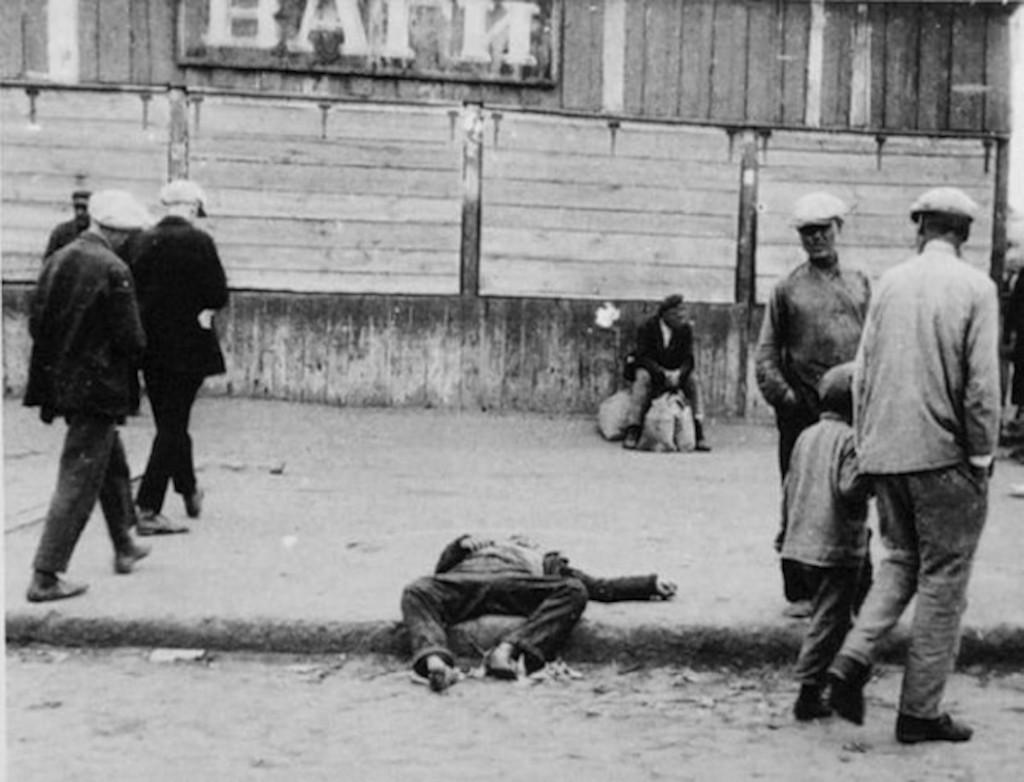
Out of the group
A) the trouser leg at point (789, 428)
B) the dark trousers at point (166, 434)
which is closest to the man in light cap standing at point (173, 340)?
the dark trousers at point (166, 434)

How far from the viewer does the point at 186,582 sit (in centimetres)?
654

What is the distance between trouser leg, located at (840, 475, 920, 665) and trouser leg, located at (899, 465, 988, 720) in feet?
0.29

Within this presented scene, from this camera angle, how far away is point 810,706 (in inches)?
201

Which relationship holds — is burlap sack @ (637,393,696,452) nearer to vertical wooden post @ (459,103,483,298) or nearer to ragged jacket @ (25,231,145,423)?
vertical wooden post @ (459,103,483,298)

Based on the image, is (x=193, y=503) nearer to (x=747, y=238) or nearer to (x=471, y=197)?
(x=471, y=197)

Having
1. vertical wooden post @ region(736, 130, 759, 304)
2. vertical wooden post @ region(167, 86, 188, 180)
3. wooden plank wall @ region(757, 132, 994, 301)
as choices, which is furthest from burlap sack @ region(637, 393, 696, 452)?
vertical wooden post @ region(167, 86, 188, 180)

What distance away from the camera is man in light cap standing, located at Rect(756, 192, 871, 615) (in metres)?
6.25

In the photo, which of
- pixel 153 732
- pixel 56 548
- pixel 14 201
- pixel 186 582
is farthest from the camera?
pixel 14 201

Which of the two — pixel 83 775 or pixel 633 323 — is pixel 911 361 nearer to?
pixel 83 775

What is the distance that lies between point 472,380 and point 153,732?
29.7ft

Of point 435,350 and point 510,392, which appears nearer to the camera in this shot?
point 435,350

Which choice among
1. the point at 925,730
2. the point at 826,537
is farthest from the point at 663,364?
the point at 925,730

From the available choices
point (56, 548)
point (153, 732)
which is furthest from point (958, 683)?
point (56, 548)

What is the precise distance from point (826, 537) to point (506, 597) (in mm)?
1440
